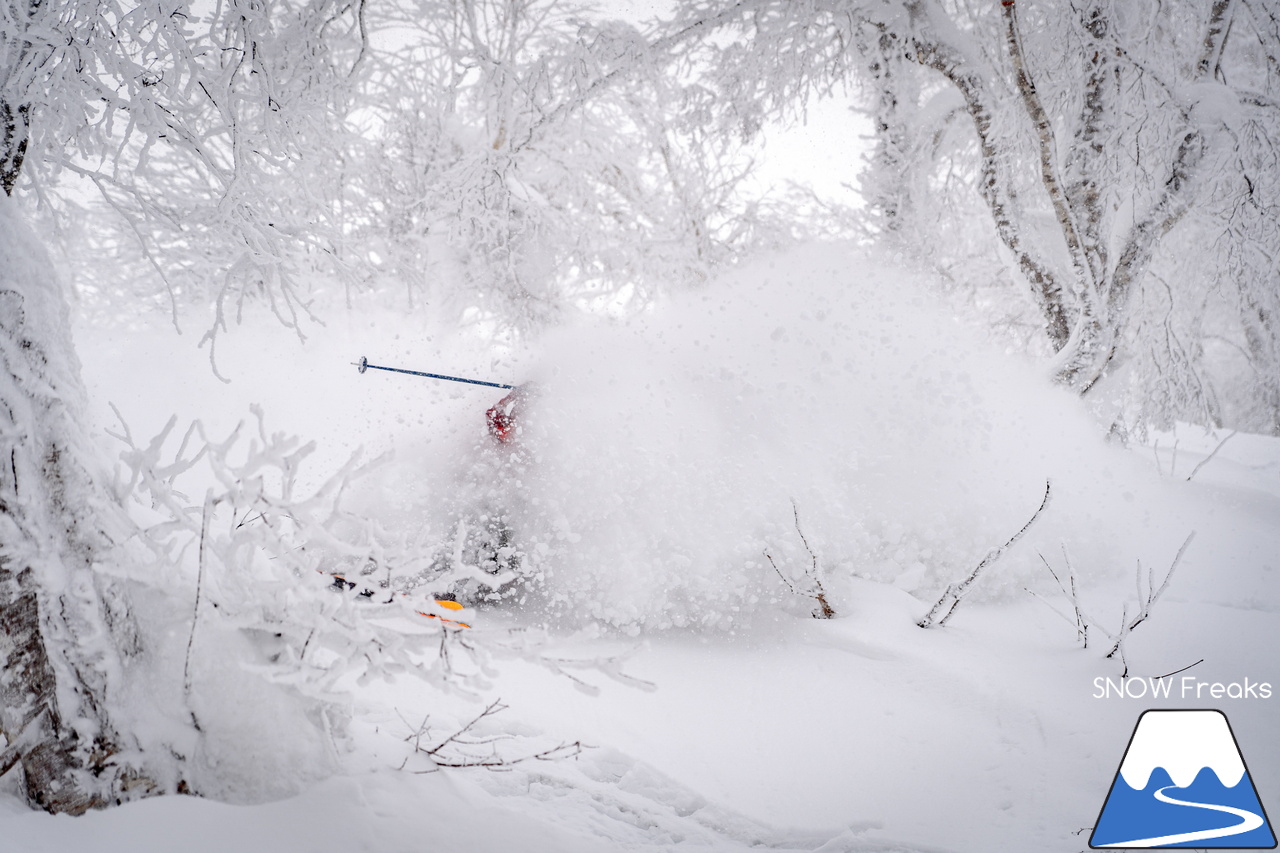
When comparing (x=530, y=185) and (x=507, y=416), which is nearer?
(x=507, y=416)

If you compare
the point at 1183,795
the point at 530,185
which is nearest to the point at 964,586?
the point at 1183,795

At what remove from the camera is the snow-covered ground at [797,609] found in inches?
89.3

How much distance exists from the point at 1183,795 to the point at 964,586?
1.36 m

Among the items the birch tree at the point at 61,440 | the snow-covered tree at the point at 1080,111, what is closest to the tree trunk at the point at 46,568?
the birch tree at the point at 61,440

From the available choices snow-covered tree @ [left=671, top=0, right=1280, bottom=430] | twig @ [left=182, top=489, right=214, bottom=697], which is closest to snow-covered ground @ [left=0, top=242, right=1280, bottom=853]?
twig @ [left=182, top=489, right=214, bottom=697]

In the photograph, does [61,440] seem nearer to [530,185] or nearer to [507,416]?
[507,416]

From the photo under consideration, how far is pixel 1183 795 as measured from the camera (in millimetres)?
2340

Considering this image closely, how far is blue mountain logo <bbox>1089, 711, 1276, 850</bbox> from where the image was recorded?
84.7 inches

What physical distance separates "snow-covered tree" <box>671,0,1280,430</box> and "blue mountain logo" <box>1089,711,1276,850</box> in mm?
3696

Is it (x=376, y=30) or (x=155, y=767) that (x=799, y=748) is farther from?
(x=376, y=30)

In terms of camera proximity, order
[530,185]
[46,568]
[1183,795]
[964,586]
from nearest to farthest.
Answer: [46,568], [1183,795], [964,586], [530,185]

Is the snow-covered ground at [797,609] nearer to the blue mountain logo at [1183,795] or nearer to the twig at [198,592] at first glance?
the blue mountain logo at [1183,795]

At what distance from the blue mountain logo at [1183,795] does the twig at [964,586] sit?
98cm

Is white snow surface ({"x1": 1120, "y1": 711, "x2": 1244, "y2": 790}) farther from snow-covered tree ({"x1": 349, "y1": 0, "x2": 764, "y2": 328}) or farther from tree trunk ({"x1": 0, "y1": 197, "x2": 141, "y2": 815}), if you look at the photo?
snow-covered tree ({"x1": 349, "y1": 0, "x2": 764, "y2": 328})
